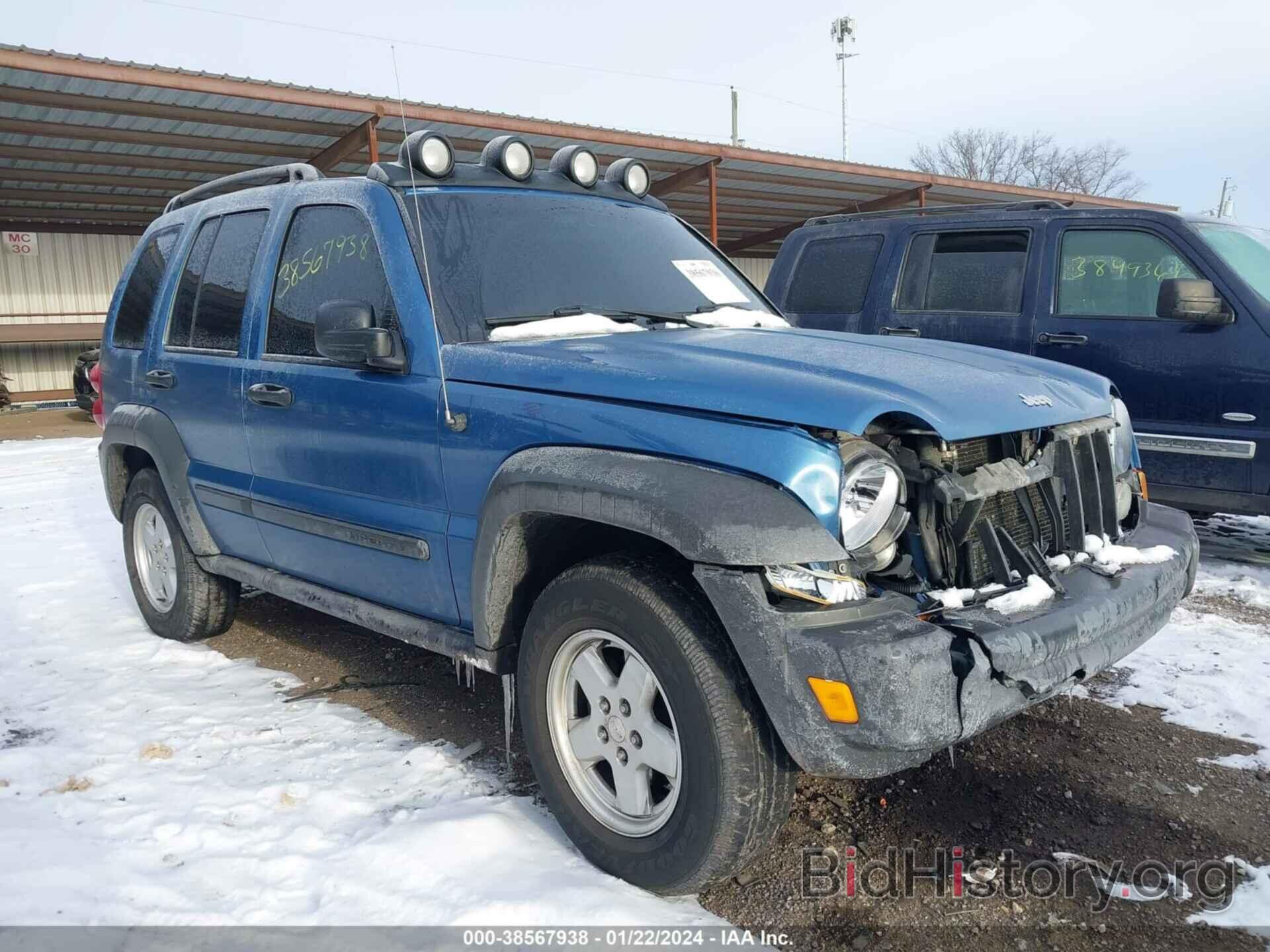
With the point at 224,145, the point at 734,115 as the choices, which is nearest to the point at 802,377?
the point at 224,145

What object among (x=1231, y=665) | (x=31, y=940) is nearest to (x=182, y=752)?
(x=31, y=940)

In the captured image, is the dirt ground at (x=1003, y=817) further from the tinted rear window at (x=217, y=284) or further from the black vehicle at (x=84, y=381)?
the black vehicle at (x=84, y=381)

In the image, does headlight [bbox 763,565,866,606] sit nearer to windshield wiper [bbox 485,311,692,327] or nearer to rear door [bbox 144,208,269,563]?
windshield wiper [bbox 485,311,692,327]

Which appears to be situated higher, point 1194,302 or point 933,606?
point 1194,302

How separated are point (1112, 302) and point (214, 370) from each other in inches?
189

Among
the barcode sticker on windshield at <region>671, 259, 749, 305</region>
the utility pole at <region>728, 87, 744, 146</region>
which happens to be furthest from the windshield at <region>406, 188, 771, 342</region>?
the utility pole at <region>728, 87, 744, 146</region>

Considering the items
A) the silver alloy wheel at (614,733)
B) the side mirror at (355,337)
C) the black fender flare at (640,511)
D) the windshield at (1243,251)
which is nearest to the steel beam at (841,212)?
the windshield at (1243,251)

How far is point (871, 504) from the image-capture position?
7.68 ft

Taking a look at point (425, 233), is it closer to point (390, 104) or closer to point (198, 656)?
point (198, 656)

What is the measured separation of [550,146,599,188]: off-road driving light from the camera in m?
3.75

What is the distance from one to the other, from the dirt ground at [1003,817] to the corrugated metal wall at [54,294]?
1869 centimetres

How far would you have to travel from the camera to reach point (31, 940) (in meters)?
2.41

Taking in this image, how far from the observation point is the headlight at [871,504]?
2.30 meters

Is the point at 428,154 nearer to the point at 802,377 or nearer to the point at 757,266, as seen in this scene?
the point at 802,377
